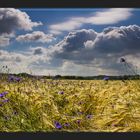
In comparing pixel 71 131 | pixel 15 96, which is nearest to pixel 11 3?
pixel 15 96

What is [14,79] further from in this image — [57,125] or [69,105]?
[57,125]

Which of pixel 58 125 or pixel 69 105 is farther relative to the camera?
pixel 69 105

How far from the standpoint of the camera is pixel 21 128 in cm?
959

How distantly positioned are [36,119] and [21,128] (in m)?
0.23

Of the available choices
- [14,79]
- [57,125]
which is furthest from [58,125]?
[14,79]

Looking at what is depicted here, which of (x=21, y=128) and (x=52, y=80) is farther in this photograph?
(x=52, y=80)

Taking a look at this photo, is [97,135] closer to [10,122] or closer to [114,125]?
[114,125]

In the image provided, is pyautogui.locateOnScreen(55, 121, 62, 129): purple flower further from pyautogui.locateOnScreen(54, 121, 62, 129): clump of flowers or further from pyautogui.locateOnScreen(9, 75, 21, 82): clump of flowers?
pyautogui.locateOnScreen(9, 75, 21, 82): clump of flowers

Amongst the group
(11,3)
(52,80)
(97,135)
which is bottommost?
(97,135)

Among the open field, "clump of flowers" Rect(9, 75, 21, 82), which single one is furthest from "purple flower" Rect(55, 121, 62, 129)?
"clump of flowers" Rect(9, 75, 21, 82)

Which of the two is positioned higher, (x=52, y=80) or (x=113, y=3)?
(x=113, y=3)

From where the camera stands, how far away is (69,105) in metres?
10.1

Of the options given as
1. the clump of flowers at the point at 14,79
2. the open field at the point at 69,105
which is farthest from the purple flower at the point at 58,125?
the clump of flowers at the point at 14,79

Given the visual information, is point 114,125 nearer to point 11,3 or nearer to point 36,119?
point 36,119
